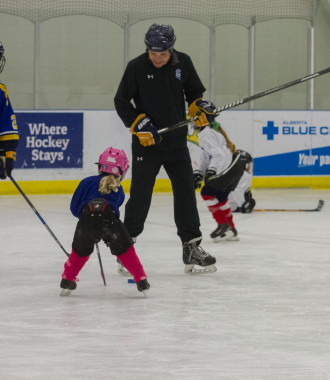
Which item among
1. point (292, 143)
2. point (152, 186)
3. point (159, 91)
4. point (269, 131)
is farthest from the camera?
point (292, 143)

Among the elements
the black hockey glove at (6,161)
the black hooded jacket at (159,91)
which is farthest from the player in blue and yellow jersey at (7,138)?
the black hooded jacket at (159,91)

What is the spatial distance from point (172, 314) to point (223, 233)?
2.27 metres

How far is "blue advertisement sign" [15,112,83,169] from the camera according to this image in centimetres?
884

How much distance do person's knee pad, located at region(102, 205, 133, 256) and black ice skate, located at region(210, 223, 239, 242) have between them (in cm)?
198

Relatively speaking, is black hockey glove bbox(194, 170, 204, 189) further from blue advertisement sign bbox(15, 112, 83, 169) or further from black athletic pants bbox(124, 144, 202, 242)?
blue advertisement sign bbox(15, 112, 83, 169)

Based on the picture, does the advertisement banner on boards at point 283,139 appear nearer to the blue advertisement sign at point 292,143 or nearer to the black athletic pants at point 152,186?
the blue advertisement sign at point 292,143

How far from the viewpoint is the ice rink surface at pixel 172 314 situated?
2.85m

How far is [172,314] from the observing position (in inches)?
144

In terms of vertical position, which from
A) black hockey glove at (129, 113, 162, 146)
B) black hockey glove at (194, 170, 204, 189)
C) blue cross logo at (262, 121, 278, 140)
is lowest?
black hockey glove at (194, 170, 204, 189)

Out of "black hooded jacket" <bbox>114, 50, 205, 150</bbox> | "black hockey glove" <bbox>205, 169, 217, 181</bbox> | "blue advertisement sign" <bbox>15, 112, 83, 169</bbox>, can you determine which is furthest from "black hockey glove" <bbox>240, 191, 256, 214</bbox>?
"black hooded jacket" <bbox>114, 50, 205, 150</bbox>

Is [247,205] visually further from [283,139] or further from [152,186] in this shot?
[152,186]

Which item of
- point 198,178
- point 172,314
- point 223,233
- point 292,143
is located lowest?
point 172,314

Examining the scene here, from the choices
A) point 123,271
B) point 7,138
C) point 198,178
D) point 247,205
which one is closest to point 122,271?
point 123,271

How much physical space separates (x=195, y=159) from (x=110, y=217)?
534 cm
